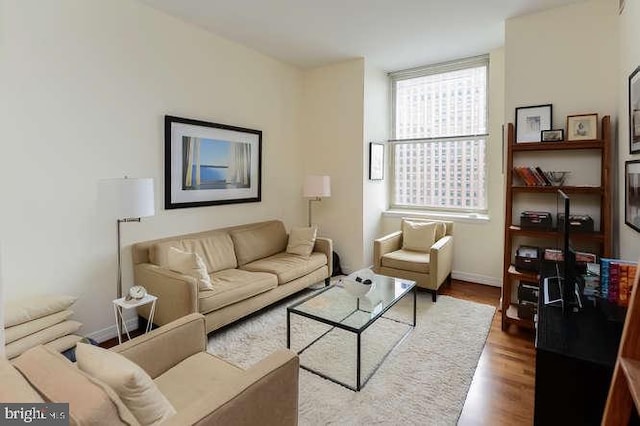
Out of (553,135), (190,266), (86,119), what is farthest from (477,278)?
(86,119)

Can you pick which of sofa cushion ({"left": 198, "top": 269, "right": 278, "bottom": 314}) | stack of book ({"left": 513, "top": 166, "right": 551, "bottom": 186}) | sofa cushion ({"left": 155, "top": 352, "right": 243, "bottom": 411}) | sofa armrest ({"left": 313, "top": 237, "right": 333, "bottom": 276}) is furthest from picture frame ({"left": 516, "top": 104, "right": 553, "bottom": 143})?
sofa cushion ({"left": 155, "top": 352, "right": 243, "bottom": 411})

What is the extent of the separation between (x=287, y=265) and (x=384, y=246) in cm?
119

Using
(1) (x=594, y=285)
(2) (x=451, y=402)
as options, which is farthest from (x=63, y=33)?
(1) (x=594, y=285)

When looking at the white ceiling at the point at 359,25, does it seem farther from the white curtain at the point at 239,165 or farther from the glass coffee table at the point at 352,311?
the glass coffee table at the point at 352,311

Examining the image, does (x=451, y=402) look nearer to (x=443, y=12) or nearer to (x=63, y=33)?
(x=443, y=12)

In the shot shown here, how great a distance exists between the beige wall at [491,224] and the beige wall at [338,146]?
1.34 meters

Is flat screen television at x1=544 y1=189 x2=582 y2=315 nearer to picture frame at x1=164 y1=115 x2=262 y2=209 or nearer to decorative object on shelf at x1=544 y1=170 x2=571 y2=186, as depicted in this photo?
decorative object on shelf at x1=544 y1=170 x2=571 y2=186

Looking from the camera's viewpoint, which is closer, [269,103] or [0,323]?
[0,323]

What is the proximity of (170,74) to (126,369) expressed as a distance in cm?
289

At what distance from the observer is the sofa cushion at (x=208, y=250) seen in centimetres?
296

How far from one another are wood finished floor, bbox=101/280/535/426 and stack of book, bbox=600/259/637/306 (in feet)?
2.63

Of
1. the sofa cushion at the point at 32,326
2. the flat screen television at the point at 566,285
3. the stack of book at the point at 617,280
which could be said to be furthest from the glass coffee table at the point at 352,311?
the sofa cushion at the point at 32,326

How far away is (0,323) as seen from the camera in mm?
1264

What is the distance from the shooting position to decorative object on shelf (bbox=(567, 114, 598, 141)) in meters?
2.81
